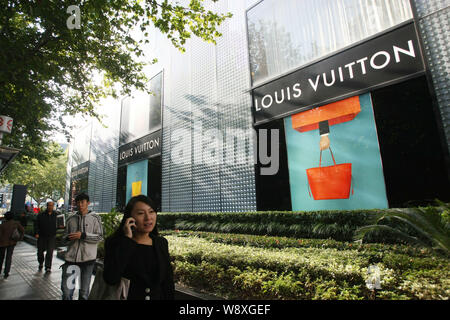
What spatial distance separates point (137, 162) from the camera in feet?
52.9

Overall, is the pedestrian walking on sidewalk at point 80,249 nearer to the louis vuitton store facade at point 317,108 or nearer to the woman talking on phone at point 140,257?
the woman talking on phone at point 140,257

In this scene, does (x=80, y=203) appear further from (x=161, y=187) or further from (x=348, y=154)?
(x=161, y=187)

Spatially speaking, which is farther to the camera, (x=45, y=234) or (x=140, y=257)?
(x=45, y=234)

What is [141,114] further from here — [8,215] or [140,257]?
[140,257]

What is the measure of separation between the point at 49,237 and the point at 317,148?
8.01 meters

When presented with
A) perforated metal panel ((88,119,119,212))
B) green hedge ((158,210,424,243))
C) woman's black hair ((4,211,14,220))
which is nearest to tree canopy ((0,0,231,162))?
woman's black hair ((4,211,14,220))

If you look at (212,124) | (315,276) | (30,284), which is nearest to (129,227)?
(315,276)

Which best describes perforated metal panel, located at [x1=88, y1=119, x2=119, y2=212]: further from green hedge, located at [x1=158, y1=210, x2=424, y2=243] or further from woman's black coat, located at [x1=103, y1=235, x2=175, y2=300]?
woman's black coat, located at [x1=103, y1=235, x2=175, y2=300]

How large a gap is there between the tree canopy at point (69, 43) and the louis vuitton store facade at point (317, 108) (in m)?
2.64

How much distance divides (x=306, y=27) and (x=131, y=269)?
9131 millimetres

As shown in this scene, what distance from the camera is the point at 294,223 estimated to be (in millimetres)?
7055

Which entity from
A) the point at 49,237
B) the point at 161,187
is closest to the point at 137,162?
the point at 161,187

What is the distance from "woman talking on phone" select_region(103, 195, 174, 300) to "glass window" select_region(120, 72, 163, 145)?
1332 cm

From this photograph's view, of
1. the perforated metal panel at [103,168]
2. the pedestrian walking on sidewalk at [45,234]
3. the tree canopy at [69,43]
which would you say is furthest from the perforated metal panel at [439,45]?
the perforated metal panel at [103,168]
